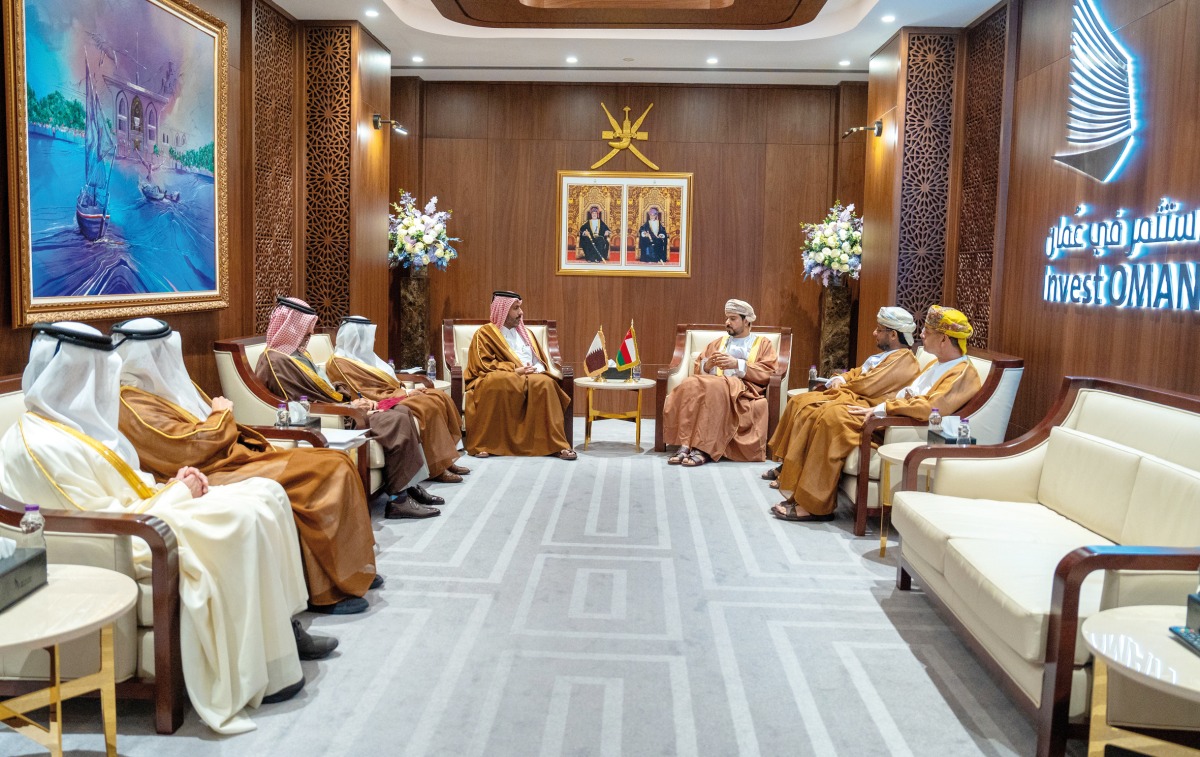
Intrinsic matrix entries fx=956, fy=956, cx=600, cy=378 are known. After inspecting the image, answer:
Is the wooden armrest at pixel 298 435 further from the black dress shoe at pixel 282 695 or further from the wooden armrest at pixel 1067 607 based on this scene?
the wooden armrest at pixel 1067 607

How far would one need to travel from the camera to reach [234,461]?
3.77 m

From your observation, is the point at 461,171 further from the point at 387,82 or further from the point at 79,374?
the point at 79,374

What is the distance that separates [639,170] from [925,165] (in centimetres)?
296

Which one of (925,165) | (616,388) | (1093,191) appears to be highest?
(925,165)

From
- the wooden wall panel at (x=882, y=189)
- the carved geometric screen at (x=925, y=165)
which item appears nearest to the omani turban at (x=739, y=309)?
the wooden wall panel at (x=882, y=189)

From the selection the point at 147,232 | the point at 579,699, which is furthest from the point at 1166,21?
the point at 147,232

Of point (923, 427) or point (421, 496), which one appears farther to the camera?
point (421, 496)

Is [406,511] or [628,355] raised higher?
[628,355]

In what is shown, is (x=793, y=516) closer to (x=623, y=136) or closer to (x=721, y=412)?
(x=721, y=412)

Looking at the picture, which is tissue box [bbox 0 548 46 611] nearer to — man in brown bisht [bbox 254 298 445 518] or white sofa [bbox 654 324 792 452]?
man in brown bisht [bbox 254 298 445 518]

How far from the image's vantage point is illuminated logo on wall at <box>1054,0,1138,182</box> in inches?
173

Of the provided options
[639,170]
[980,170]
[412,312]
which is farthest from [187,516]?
[639,170]

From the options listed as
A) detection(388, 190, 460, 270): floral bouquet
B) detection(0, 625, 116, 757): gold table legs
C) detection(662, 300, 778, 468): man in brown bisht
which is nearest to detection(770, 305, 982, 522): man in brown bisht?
detection(662, 300, 778, 468): man in brown bisht

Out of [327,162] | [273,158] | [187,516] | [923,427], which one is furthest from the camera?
[327,162]
